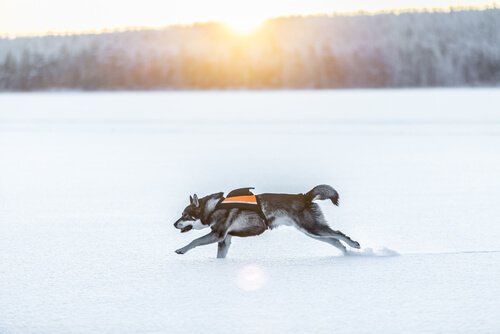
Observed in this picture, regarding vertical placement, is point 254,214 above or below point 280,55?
below

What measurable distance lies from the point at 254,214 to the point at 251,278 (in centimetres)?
46

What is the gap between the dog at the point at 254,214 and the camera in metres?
4.47

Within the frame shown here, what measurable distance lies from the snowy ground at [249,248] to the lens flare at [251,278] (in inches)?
0.4

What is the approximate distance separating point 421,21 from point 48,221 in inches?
3019

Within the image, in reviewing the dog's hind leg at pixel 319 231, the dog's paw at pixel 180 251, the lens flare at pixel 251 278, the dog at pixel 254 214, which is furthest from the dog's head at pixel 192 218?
the dog's hind leg at pixel 319 231

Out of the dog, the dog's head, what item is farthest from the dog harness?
the dog's head

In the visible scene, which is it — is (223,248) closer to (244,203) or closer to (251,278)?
(244,203)

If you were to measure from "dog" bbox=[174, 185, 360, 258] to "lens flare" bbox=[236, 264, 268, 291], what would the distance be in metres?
0.22

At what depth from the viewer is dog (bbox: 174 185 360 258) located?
4.47m

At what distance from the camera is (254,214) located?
14.6 feet

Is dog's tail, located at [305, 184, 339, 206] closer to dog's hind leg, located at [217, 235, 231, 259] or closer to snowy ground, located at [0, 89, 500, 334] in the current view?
snowy ground, located at [0, 89, 500, 334]

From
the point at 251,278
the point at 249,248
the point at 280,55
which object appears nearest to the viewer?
the point at 251,278

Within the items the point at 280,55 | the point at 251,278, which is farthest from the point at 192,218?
the point at 280,55

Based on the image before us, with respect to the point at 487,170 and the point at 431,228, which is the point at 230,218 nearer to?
the point at 431,228
